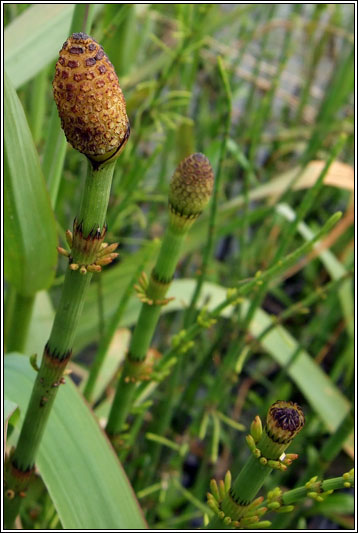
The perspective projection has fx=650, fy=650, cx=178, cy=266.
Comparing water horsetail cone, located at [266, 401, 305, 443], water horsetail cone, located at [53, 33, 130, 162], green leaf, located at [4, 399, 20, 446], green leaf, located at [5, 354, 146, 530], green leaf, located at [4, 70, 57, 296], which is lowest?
green leaf, located at [5, 354, 146, 530]

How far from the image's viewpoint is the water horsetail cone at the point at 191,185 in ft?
1.49

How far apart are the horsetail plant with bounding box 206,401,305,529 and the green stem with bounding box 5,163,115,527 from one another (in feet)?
0.41

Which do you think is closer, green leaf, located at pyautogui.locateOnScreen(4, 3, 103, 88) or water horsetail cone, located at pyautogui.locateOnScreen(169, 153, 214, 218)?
water horsetail cone, located at pyautogui.locateOnScreen(169, 153, 214, 218)

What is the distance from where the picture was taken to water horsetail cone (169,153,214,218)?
45cm

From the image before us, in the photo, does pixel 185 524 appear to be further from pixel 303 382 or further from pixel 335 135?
pixel 335 135

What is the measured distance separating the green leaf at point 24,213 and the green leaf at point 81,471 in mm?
145

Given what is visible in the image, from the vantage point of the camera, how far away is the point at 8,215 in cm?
62

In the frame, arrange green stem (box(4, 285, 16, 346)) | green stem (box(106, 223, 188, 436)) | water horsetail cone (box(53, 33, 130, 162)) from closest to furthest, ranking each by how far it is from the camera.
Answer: water horsetail cone (box(53, 33, 130, 162)) < green stem (box(106, 223, 188, 436)) < green stem (box(4, 285, 16, 346))

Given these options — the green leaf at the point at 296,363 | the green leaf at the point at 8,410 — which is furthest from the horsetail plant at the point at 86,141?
the green leaf at the point at 296,363

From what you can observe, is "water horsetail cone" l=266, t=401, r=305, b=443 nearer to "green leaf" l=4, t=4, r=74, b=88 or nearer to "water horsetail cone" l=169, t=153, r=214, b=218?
"water horsetail cone" l=169, t=153, r=214, b=218

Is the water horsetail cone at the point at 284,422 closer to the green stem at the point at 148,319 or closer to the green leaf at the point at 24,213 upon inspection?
the green stem at the point at 148,319

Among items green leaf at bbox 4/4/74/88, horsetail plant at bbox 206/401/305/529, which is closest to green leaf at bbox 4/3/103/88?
green leaf at bbox 4/4/74/88

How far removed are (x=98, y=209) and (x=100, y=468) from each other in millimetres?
289

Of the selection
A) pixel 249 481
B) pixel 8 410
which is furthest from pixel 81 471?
pixel 249 481
